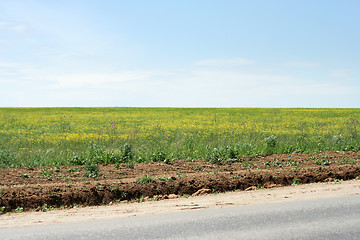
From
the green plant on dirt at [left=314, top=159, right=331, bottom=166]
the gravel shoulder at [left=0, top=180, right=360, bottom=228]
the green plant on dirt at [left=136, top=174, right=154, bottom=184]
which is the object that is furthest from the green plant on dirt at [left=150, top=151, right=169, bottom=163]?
the green plant on dirt at [left=314, top=159, right=331, bottom=166]

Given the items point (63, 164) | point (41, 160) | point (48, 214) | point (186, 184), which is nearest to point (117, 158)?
point (63, 164)

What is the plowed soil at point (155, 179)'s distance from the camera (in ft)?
26.2

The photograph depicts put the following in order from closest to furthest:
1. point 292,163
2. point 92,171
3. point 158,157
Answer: point 92,171
point 292,163
point 158,157

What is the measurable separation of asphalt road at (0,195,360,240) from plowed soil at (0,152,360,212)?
1.79 meters

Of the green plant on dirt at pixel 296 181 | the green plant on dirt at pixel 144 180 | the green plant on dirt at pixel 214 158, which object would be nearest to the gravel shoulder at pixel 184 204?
the green plant on dirt at pixel 296 181

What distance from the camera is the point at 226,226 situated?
5867 mm

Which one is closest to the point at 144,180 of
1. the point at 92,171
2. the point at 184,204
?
the point at 184,204

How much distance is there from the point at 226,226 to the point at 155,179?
360 cm

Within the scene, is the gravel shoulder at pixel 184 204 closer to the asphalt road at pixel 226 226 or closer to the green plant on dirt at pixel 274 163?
the asphalt road at pixel 226 226

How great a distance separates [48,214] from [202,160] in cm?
622

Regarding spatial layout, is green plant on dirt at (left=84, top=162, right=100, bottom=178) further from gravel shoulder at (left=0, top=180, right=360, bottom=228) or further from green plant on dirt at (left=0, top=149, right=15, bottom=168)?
green plant on dirt at (left=0, top=149, right=15, bottom=168)

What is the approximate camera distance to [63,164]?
11898mm

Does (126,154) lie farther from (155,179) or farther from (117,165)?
(155,179)

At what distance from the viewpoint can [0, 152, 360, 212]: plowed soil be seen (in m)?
8.00
